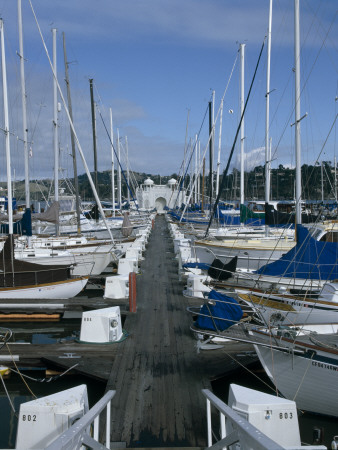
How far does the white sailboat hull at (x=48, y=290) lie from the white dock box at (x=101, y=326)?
5.26 m

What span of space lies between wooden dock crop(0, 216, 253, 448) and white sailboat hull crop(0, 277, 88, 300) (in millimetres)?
1427

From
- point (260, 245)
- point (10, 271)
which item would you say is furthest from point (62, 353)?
point (260, 245)

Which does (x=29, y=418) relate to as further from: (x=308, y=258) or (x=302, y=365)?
(x=308, y=258)

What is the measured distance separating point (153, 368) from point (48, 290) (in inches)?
295

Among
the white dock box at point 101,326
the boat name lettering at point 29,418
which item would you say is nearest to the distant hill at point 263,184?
the white dock box at point 101,326

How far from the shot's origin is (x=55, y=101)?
2525cm

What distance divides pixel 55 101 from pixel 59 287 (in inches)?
549

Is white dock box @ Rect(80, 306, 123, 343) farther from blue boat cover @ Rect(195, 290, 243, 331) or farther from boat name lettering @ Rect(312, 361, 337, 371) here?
boat name lettering @ Rect(312, 361, 337, 371)

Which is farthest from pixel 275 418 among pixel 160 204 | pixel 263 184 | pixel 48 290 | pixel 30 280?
pixel 160 204

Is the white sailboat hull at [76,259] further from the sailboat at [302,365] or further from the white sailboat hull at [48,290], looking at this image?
the sailboat at [302,365]

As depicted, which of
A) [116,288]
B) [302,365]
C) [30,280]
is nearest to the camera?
[302,365]

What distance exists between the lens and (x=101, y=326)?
407 inches

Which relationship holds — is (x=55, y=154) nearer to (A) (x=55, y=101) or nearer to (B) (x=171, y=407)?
(A) (x=55, y=101)

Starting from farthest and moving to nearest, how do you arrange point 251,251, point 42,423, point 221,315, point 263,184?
point 263,184 < point 251,251 < point 221,315 < point 42,423
